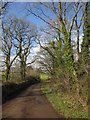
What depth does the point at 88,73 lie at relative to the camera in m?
8.34

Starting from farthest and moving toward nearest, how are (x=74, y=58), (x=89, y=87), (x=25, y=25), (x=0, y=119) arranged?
(x=25, y=25) → (x=74, y=58) → (x=89, y=87) → (x=0, y=119)

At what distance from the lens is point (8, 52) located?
804 inches

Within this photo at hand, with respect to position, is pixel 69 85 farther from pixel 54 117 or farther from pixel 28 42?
pixel 28 42

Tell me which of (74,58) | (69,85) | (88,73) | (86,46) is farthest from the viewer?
(74,58)

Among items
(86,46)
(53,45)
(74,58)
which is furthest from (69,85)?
(53,45)

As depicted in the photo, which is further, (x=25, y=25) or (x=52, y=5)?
(x=25, y=25)

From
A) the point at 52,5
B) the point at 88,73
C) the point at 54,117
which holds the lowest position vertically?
the point at 54,117

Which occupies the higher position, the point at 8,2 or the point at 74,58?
the point at 8,2

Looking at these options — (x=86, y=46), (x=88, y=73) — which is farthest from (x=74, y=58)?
(x=88, y=73)

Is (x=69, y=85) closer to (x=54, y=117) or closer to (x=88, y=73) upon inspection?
(x=88, y=73)

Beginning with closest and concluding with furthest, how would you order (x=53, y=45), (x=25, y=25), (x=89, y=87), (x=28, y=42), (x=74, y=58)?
(x=89, y=87)
(x=74, y=58)
(x=53, y=45)
(x=25, y=25)
(x=28, y=42)

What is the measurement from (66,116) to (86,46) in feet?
22.1

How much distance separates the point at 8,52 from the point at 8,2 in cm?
1042

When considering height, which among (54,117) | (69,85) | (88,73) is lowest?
(54,117)
